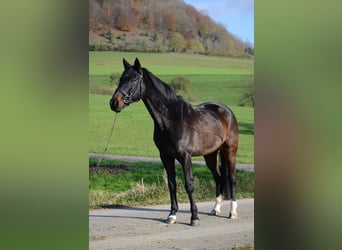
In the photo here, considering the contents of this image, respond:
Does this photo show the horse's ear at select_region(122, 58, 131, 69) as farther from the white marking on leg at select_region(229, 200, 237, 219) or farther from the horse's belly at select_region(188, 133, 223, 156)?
the white marking on leg at select_region(229, 200, 237, 219)

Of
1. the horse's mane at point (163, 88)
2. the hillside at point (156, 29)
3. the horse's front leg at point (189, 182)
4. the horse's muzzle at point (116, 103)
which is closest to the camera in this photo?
the hillside at point (156, 29)

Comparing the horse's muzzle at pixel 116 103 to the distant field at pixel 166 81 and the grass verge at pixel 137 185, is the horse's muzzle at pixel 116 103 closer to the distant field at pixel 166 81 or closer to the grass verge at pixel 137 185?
the distant field at pixel 166 81

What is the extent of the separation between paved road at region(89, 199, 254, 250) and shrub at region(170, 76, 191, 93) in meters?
1.00

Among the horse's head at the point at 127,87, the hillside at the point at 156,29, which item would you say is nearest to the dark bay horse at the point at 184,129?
the horse's head at the point at 127,87

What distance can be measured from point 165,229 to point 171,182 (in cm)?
40

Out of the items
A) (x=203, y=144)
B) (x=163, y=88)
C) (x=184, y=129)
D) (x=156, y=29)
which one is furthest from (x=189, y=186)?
(x=156, y=29)

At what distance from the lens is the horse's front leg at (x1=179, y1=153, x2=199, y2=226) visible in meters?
4.65

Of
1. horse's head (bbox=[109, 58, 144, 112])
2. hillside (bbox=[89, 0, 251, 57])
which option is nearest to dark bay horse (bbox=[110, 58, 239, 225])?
horse's head (bbox=[109, 58, 144, 112])

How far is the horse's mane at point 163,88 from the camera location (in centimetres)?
454

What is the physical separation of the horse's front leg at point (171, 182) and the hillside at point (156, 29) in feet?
3.07

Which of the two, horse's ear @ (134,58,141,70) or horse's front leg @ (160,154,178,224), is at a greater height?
horse's ear @ (134,58,141,70)

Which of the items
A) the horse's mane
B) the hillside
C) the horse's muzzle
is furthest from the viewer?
the horse's mane
